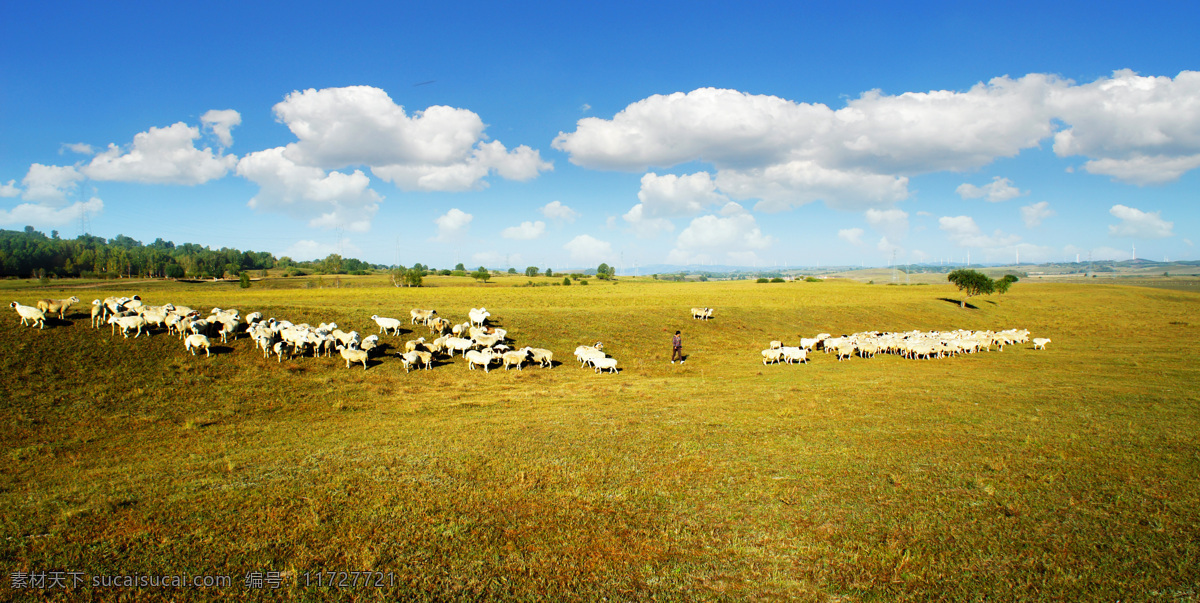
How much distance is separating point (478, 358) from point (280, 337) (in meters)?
9.43

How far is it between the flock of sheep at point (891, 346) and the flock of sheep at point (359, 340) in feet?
0.17

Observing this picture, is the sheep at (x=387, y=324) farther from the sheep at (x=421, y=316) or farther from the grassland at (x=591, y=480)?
the grassland at (x=591, y=480)

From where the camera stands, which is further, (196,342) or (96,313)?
(96,313)

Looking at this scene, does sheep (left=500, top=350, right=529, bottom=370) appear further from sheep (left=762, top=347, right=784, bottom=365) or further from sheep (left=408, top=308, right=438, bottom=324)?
sheep (left=762, top=347, right=784, bottom=365)

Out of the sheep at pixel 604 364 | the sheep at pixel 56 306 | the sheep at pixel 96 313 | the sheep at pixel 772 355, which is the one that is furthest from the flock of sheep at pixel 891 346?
the sheep at pixel 56 306

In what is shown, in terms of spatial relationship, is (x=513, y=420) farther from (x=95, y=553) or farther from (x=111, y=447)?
(x=111, y=447)

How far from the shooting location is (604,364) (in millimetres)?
24562

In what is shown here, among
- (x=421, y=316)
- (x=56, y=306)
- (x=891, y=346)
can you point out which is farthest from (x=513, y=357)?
(x=891, y=346)

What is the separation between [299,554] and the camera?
763 cm

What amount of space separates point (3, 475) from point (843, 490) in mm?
18007

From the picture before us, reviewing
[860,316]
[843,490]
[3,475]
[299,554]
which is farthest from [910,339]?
[3,475]

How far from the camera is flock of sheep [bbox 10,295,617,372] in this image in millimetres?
21312

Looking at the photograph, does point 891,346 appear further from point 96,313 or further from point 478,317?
point 96,313

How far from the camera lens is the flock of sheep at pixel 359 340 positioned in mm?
21656
